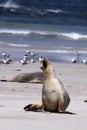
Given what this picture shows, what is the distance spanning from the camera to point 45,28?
32.4 m

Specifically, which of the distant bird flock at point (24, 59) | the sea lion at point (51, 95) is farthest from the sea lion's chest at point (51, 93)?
the distant bird flock at point (24, 59)

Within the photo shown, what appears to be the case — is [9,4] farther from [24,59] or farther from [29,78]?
[29,78]

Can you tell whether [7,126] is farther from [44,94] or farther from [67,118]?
[44,94]

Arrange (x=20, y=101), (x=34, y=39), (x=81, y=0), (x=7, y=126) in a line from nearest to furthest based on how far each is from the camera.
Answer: (x=7, y=126), (x=20, y=101), (x=34, y=39), (x=81, y=0)

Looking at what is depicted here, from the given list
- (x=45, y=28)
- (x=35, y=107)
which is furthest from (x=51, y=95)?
(x=45, y=28)

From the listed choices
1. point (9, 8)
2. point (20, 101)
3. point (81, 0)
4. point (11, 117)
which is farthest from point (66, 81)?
point (81, 0)

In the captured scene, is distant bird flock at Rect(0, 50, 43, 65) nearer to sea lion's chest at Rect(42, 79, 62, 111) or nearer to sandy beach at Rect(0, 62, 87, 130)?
sandy beach at Rect(0, 62, 87, 130)

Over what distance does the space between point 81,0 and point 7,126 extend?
48.5 metres

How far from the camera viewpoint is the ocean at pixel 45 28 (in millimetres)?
19647

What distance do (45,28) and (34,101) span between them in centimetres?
2394

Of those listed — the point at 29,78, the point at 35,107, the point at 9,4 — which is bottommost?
the point at 9,4

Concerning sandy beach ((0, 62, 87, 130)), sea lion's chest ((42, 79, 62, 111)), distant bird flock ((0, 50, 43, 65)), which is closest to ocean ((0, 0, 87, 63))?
distant bird flock ((0, 50, 43, 65))

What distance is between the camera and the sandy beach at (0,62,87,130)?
6.22 metres

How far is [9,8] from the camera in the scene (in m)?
45.7
